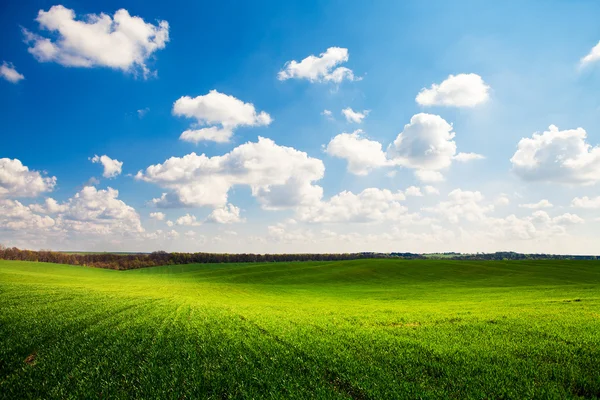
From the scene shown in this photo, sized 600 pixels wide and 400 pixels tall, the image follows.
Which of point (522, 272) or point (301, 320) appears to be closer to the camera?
point (301, 320)

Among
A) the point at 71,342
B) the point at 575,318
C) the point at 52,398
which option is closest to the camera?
the point at 52,398

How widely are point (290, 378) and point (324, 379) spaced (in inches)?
45.9

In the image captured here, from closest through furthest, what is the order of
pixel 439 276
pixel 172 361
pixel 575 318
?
pixel 172 361
pixel 575 318
pixel 439 276

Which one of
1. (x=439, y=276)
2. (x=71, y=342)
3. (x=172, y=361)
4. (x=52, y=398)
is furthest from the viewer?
(x=439, y=276)

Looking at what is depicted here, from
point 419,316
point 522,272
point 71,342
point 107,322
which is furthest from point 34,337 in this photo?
point 522,272

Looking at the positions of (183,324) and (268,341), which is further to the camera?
(183,324)

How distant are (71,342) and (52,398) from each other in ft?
24.7

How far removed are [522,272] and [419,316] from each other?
225 ft

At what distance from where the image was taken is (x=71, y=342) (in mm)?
16312

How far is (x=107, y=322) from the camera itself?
2144 cm

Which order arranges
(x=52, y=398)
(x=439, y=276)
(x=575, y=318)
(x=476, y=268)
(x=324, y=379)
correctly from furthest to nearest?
(x=476, y=268)
(x=439, y=276)
(x=575, y=318)
(x=324, y=379)
(x=52, y=398)

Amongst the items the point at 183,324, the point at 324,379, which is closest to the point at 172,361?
the point at 324,379

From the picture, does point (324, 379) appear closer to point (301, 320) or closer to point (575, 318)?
point (301, 320)

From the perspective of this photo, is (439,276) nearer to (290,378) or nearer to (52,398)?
(290,378)
